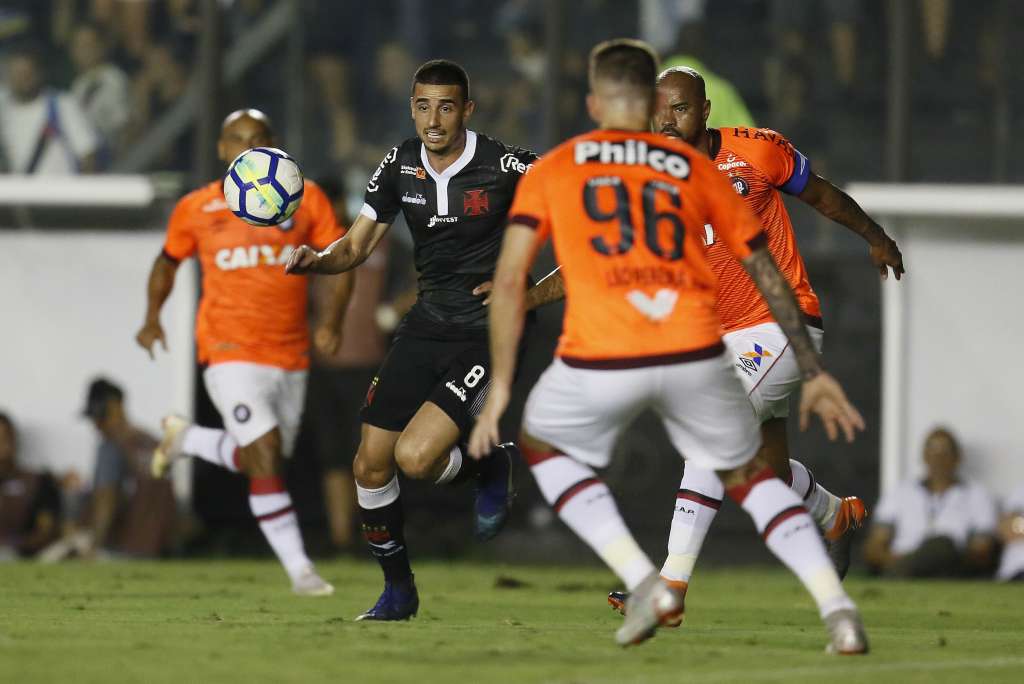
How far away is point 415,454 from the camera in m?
8.41

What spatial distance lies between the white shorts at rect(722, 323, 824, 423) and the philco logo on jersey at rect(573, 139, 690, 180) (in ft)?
6.72

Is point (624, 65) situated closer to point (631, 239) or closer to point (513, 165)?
point (631, 239)

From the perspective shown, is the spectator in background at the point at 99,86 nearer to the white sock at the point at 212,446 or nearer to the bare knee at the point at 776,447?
the white sock at the point at 212,446

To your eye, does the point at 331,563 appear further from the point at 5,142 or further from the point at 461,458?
the point at 461,458

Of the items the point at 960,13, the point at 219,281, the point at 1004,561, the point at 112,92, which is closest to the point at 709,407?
the point at 219,281

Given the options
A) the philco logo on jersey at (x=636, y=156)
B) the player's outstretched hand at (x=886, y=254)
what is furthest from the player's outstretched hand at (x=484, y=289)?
the philco logo on jersey at (x=636, y=156)

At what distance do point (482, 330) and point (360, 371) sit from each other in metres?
6.18

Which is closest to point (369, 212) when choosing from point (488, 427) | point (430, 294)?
point (430, 294)

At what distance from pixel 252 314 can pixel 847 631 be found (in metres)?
5.51

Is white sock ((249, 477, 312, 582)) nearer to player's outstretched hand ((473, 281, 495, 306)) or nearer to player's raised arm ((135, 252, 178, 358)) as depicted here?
player's raised arm ((135, 252, 178, 358))

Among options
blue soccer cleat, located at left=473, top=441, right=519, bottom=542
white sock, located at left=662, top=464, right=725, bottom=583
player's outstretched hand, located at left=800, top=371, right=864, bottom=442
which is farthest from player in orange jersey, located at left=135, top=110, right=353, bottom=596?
player's outstretched hand, located at left=800, top=371, right=864, bottom=442

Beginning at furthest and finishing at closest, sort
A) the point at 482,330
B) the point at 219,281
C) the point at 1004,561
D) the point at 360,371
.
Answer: the point at 360,371
the point at 1004,561
the point at 219,281
the point at 482,330

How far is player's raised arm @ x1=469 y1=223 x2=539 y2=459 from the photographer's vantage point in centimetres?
643

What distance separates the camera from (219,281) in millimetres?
11195
